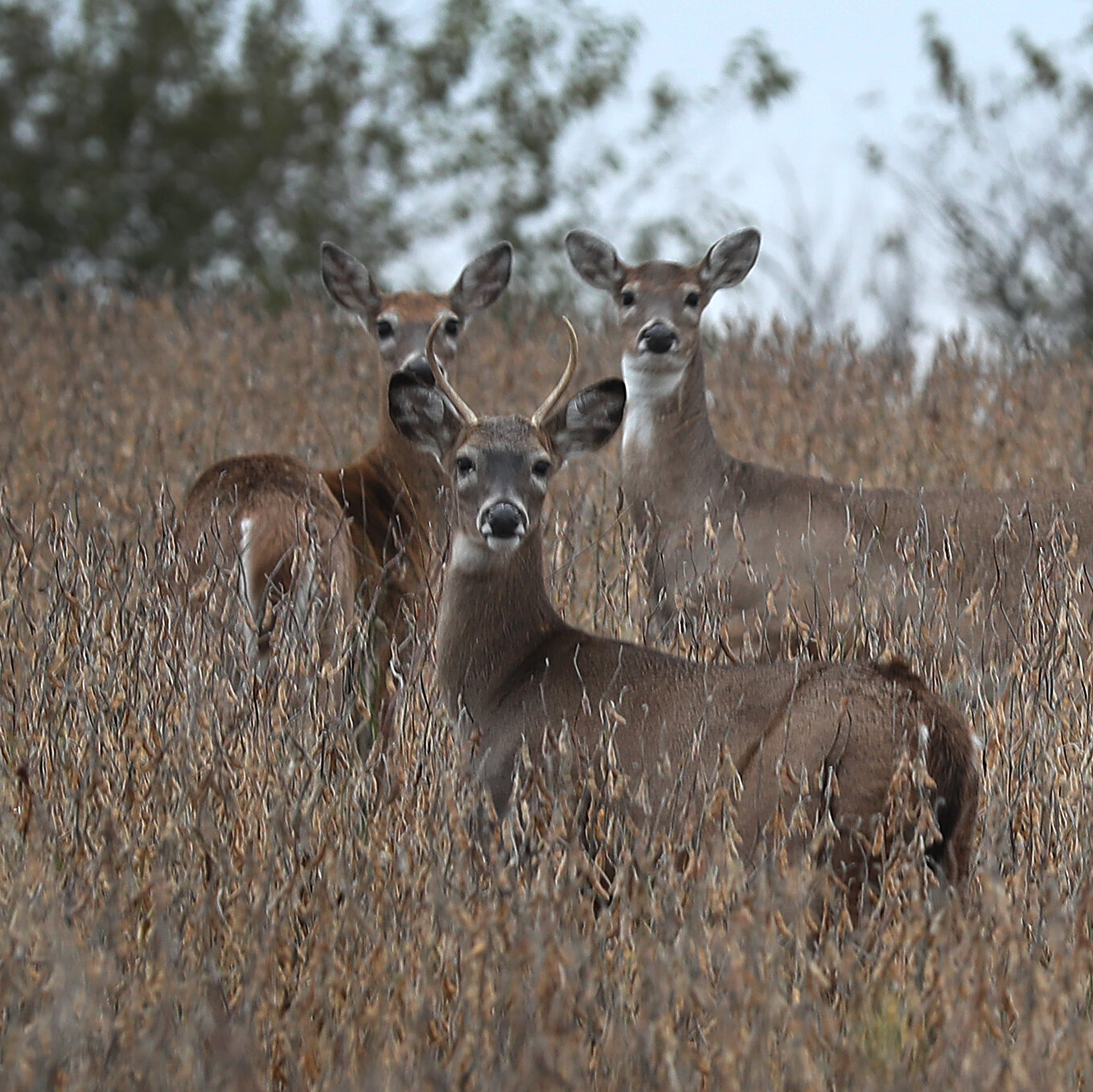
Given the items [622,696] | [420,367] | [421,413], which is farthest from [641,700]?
[420,367]

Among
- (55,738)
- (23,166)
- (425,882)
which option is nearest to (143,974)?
(425,882)

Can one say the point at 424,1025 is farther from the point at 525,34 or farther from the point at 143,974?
the point at 525,34

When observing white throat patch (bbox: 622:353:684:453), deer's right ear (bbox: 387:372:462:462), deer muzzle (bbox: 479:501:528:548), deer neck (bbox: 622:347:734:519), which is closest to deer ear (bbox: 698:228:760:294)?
deer neck (bbox: 622:347:734:519)

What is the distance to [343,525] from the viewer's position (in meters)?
5.92

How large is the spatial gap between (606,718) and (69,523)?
1823 mm

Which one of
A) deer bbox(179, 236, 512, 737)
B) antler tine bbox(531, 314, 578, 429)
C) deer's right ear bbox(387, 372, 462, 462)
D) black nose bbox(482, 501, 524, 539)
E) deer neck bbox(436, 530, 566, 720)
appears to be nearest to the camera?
antler tine bbox(531, 314, 578, 429)

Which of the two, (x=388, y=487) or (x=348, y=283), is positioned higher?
(x=348, y=283)

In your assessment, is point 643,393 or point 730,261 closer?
point 643,393

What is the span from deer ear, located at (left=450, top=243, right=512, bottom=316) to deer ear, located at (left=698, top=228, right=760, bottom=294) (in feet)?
2.83

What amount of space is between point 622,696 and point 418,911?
95cm

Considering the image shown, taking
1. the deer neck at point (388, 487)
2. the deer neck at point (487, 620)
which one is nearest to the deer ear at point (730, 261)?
the deer neck at point (388, 487)

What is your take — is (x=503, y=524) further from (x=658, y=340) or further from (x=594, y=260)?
(x=594, y=260)

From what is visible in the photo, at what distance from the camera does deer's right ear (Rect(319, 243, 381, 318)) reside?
26.8 ft

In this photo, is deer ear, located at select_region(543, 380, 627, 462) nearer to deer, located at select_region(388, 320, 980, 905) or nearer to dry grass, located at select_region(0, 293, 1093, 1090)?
deer, located at select_region(388, 320, 980, 905)
